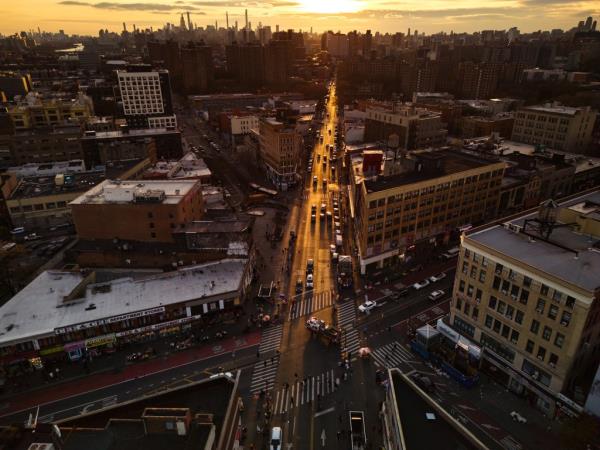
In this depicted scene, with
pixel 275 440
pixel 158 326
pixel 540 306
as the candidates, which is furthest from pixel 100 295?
pixel 540 306

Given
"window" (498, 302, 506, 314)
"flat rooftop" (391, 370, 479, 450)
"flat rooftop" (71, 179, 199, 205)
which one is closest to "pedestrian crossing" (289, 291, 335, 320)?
"window" (498, 302, 506, 314)

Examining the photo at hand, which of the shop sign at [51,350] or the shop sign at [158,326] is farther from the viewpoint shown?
the shop sign at [158,326]

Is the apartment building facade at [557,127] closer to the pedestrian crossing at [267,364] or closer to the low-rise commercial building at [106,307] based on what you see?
the low-rise commercial building at [106,307]

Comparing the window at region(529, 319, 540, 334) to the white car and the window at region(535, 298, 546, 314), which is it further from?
the white car

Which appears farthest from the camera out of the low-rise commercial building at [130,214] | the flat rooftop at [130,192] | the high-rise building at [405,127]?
the high-rise building at [405,127]

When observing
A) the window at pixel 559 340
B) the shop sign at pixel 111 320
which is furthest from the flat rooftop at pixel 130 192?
the window at pixel 559 340

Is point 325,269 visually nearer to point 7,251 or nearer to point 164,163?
point 7,251
